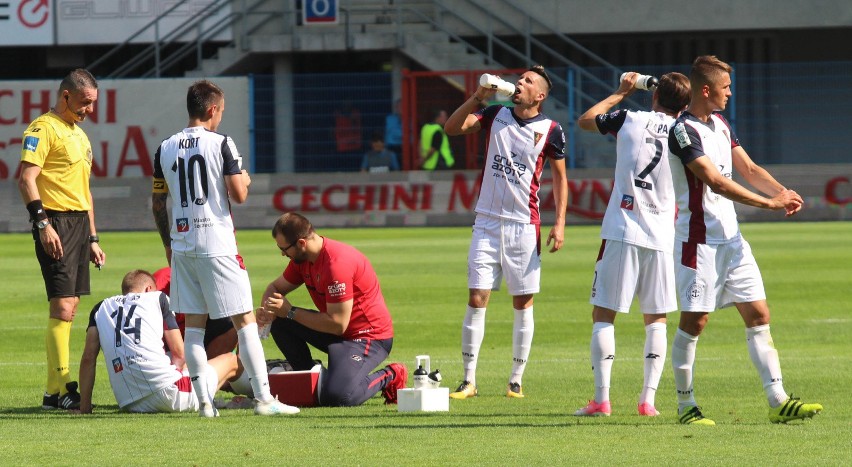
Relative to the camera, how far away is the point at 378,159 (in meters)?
26.9

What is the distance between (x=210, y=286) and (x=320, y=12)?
76.0ft

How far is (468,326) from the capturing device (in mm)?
9516

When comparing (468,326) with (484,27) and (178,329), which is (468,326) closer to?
(178,329)

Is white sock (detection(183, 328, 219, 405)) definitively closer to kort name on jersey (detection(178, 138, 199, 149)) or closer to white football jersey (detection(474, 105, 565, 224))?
kort name on jersey (detection(178, 138, 199, 149))

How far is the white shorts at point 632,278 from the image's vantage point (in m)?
8.05

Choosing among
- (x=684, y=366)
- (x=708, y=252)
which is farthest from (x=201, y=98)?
(x=684, y=366)

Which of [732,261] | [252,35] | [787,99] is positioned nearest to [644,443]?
[732,261]

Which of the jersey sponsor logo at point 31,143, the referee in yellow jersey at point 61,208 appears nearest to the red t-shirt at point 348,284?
the referee in yellow jersey at point 61,208

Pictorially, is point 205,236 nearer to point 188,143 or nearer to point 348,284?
point 188,143

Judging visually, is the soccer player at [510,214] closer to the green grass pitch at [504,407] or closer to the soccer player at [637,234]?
the green grass pitch at [504,407]

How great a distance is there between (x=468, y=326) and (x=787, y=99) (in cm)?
1853

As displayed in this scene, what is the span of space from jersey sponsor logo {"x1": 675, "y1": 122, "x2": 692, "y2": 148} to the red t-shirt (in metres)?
2.40

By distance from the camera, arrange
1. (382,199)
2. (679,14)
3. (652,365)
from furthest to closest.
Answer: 1. (679,14)
2. (382,199)
3. (652,365)

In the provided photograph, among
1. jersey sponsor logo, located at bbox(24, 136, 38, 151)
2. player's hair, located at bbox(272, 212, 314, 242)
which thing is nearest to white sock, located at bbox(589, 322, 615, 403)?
player's hair, located at bbox(272, 212, 314, 242)
